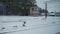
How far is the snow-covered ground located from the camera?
1093mm

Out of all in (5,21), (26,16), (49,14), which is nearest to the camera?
(5,21)

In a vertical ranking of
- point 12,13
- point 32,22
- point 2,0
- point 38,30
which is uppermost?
point 2,0

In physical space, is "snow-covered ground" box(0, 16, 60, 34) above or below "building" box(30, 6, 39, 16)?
below

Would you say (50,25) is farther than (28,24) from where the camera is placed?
Yes

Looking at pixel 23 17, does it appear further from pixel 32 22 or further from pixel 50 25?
pixel 50 25

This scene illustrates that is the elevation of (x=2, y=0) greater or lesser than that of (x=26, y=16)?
greater

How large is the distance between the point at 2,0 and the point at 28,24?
0.39 meters

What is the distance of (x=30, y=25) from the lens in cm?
121

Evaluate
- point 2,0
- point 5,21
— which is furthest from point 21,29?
point 2,0

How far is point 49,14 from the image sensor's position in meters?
1.31

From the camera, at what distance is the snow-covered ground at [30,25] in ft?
3.59

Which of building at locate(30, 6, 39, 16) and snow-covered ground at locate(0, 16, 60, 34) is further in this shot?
building at locate(30, 6, 39, 16)

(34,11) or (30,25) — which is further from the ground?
(34,11)

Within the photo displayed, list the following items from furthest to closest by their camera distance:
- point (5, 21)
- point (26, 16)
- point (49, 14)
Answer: point (49, 14) → point (26, 16) → point (5, 21)
